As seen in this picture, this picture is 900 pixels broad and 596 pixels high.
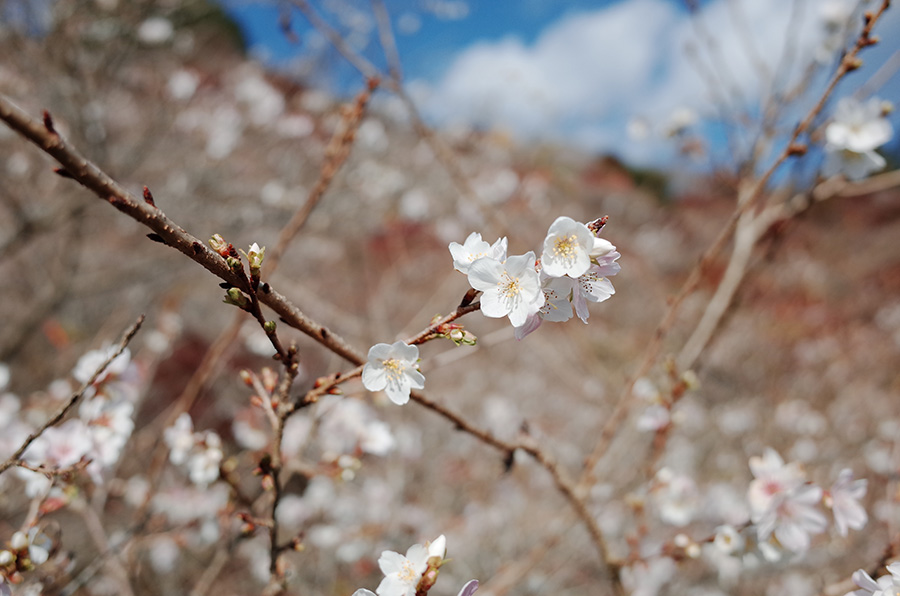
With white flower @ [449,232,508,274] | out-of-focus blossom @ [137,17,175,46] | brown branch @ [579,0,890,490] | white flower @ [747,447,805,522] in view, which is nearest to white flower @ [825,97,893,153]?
brown branch @ [579,0,890,490]

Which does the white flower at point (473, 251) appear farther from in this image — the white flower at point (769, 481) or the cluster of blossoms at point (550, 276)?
the white flower at point (769, 481)

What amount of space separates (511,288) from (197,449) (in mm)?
1037

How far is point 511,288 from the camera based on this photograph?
0.75m

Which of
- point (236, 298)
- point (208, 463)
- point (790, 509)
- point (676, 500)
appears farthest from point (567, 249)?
point (676, 500)

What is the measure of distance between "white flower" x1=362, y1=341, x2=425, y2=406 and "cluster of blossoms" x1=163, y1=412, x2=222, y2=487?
0.68 metres

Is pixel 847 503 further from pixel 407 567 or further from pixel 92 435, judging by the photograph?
pixel 92 435

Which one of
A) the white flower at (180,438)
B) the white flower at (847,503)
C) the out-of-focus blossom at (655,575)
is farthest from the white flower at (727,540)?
the out-of-focus blossom at (655,575)

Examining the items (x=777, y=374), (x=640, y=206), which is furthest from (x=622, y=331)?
(x=640, y=206)

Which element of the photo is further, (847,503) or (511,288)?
(847,503)

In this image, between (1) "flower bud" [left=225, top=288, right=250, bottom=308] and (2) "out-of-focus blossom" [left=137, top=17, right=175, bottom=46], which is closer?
(1) "flower bud" [left=225, top=288, right=250, bottom=308]

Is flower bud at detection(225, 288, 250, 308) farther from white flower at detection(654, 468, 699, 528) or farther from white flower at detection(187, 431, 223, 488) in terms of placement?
white flower at detection(654, 468, 699, 528)

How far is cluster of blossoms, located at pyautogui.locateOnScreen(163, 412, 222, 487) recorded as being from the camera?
1229mm

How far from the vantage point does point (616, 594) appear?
1294mm

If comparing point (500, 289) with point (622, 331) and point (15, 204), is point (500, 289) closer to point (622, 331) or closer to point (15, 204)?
point (15, 204)
